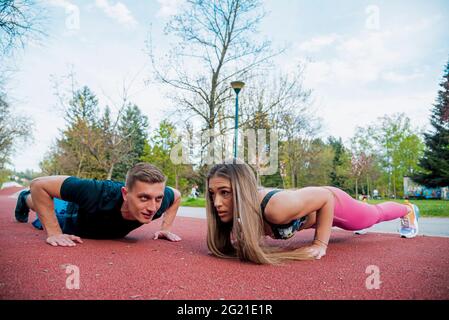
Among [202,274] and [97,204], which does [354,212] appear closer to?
[202,274]

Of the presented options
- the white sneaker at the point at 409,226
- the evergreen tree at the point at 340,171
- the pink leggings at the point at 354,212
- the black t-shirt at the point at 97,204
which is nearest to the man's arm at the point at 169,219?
the black t-shirt at the point at 97,204

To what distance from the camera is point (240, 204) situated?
269 centimetres

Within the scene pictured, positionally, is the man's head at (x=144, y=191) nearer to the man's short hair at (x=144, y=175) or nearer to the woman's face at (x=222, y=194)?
the man's short hair at (x=144, y=175)

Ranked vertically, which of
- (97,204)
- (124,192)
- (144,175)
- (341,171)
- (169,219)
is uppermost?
(341,171)

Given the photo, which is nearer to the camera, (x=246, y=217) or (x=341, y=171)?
(x=246, y=217)

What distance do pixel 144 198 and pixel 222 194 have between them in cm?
91

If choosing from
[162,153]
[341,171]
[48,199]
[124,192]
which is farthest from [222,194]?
[341,171]

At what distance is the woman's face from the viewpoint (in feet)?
9.02

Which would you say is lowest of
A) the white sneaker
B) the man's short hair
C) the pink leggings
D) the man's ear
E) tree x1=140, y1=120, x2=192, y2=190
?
the white sneaker

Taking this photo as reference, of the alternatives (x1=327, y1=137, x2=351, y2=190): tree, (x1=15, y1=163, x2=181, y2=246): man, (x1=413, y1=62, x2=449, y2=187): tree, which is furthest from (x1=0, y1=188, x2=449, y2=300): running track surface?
(x1=327, y1=137, x2=351, y2=190): tree

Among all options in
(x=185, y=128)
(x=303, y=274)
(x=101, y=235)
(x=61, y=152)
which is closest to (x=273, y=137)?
(x=185, y=128)

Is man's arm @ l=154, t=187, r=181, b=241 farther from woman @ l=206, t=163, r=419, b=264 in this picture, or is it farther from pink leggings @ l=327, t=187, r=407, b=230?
pink leggings @ l=327, t=187, r=407, b=230

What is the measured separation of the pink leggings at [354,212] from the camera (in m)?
3.65
